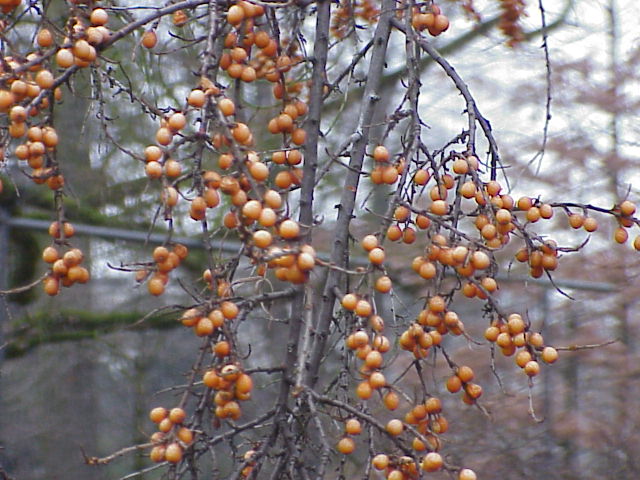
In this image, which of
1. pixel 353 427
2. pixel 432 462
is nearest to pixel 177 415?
pixel 353 427

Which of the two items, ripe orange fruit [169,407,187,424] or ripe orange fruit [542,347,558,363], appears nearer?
ripe orange fruit [169,407,187,424]

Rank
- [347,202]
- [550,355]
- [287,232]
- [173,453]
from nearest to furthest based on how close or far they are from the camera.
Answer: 1. [287,232]
2. [173,453]
3. [550,355]
4. [347,202]

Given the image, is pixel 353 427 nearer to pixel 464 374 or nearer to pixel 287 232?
pixel 464 374

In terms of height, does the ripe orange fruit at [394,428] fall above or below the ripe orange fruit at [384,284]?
below

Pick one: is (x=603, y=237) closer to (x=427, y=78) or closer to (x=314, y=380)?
(x=427, y=78)

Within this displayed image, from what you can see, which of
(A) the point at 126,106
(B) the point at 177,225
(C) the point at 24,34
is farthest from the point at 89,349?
(C) the point at 24,34

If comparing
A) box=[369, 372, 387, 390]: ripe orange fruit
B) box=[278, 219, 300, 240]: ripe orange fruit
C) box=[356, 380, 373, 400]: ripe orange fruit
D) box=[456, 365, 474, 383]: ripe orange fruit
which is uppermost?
box=[278, 219, 300, 240]: ripe orange fruit

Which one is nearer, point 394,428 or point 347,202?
point 394,428

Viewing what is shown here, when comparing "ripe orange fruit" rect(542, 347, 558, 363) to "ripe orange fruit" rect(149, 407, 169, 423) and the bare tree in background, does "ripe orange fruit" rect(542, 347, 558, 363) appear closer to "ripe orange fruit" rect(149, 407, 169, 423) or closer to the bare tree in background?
the bare tree in background

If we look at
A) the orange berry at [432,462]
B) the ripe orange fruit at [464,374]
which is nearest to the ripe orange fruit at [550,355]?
the ripe orange fruit at [464,374]

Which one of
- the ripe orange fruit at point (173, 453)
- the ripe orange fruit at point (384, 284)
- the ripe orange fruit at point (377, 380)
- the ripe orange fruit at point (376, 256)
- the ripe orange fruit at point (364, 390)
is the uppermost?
the ripe orange fruit at point (376, 256)

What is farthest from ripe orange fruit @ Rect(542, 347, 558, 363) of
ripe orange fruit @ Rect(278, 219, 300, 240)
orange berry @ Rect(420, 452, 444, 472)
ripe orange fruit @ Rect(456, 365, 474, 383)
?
ripe orange fruit @ Rect(278, 219, 300, 240)

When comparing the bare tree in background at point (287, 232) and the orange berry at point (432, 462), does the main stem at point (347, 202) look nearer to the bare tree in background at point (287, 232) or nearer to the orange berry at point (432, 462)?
the bare tree in background at point (287, 232)

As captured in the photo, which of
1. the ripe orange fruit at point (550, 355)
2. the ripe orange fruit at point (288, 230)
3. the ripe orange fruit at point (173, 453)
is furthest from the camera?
the ripe orange fruit at point (550, 355)
